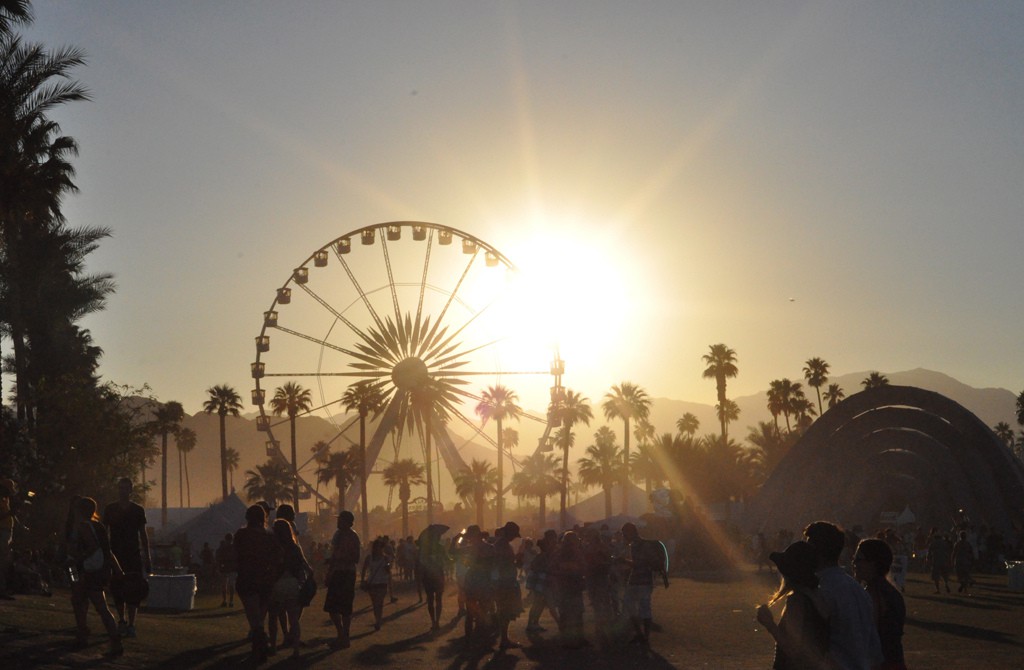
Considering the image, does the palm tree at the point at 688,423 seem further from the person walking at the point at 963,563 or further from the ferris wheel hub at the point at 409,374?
the person walking at the point at 963,563

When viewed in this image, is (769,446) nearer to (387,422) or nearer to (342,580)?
(387,422)

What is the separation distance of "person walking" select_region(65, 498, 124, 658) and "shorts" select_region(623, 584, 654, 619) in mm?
8031

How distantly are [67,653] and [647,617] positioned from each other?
28.8ft

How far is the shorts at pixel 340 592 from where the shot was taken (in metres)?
17.1

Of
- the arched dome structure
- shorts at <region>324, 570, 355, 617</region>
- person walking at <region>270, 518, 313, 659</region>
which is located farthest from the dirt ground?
the arched dome structure

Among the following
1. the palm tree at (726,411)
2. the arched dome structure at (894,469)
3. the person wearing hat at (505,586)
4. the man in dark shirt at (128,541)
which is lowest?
the person wearing hat at (505,586)

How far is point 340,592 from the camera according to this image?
17188 millimetres

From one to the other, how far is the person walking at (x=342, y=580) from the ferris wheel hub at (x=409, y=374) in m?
34.1

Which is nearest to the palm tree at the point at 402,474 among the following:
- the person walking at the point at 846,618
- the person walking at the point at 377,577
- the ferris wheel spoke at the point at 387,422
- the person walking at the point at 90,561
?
the ferris wheel spoke at the point at 387,422

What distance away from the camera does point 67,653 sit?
12.9 meters

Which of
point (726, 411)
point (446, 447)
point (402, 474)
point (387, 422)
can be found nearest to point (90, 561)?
point (387, 422)

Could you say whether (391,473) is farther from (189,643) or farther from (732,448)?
(189,643)

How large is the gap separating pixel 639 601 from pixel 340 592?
457 cm

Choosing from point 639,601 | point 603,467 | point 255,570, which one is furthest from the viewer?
point 603,467
